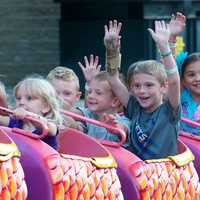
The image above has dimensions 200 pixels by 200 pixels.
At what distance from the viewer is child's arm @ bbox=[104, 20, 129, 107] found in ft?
18.0

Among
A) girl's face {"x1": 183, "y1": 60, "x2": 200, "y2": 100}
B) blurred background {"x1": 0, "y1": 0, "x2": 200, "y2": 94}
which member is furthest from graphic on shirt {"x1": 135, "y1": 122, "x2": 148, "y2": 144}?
blurred background {"x1": 0, "y1": 0, "x2": 200, "y2": 94}

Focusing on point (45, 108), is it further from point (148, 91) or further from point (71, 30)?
point (71, 30)

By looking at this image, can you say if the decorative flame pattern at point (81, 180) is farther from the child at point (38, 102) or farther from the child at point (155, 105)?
the child at point (155, 105)

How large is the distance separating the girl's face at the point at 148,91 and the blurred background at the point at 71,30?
15.5 ft

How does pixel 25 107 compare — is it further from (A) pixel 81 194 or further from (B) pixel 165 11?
(B) pixel 165 11

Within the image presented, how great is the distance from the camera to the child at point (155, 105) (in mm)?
5219

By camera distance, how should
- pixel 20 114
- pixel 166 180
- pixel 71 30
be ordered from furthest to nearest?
pixel 71 30, pixel 166 180, pixel 20 114

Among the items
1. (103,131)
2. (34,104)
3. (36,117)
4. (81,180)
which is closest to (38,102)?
(34,104)

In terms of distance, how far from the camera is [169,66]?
5176 mm

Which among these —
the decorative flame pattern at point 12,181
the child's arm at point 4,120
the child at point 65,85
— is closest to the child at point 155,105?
the child at point 65,85

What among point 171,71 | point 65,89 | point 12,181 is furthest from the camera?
point 65,89

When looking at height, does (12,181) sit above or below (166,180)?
above

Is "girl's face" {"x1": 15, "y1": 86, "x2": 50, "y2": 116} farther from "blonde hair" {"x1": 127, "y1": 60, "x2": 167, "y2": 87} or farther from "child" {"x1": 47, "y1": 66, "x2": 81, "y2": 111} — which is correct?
"child" {"x1": 47, "y1": 66, "x2": 81, "y2": 111}

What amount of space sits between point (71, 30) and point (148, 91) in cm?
541
